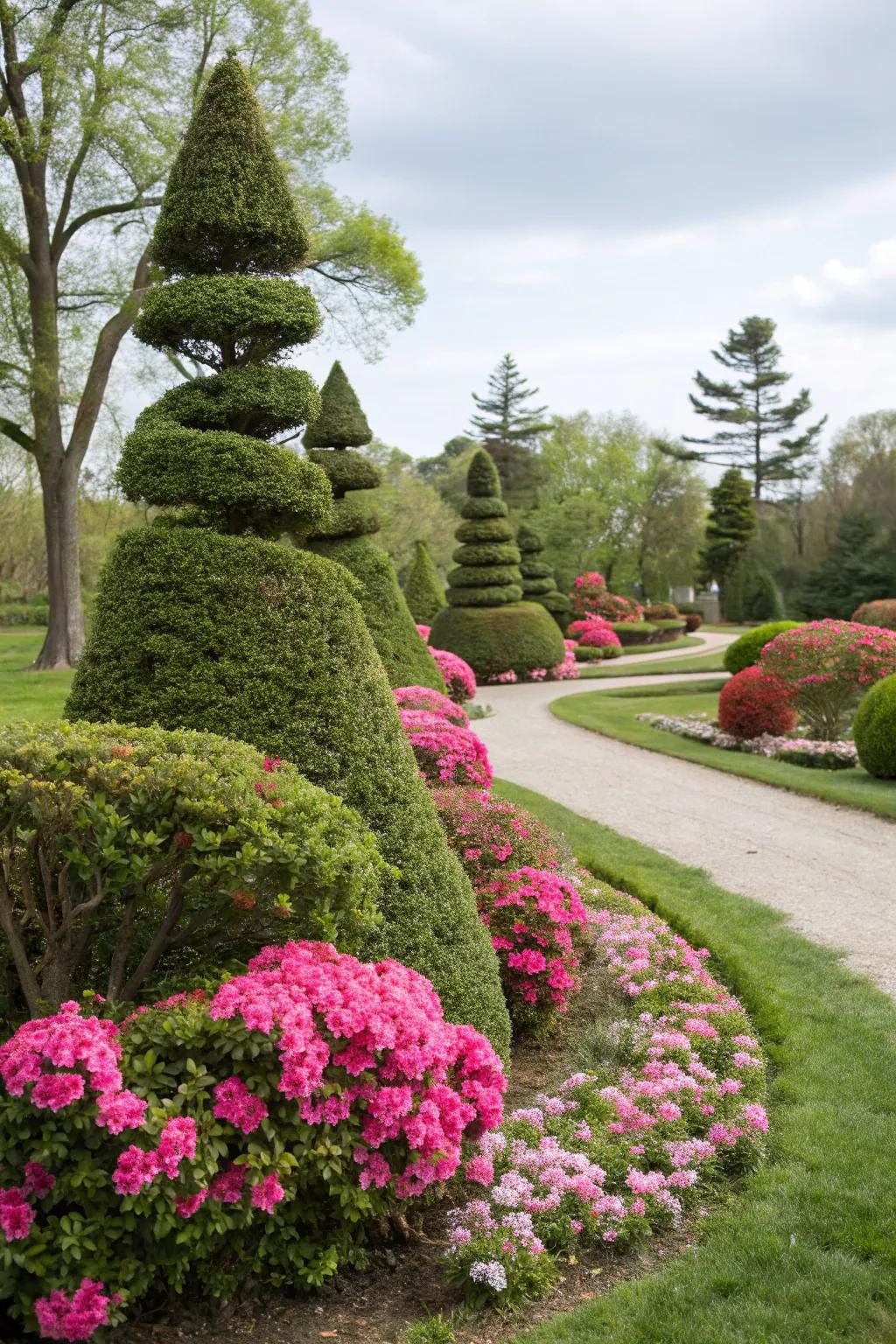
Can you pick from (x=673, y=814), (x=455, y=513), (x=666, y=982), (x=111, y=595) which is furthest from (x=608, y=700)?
(x=455, y=513)

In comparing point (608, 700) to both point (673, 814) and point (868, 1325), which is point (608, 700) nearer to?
point (673, 814)

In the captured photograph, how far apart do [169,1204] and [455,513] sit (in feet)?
174

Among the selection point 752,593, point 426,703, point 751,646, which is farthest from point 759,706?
point 752,593

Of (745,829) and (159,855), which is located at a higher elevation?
(159,855)

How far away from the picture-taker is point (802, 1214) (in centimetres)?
368

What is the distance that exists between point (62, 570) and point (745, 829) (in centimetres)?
1603

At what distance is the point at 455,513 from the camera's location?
54.9 meters

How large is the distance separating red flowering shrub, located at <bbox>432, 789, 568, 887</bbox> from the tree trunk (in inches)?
619

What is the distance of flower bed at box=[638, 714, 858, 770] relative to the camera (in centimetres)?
1470

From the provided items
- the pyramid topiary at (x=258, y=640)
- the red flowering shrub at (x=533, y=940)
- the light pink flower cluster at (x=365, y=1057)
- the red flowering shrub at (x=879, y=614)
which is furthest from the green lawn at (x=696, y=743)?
the red flowering shrub at (x=879, y=614)

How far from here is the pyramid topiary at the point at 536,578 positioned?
1371 inches

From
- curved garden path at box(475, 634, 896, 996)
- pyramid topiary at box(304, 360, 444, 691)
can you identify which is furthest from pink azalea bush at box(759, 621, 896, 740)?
pyramid topiary at box(304, 360, 444, 691)

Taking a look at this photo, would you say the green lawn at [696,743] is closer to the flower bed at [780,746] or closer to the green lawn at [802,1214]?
the flower bed at [780,746]

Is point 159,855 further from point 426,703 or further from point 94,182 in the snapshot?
point 94,182
